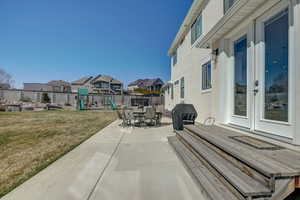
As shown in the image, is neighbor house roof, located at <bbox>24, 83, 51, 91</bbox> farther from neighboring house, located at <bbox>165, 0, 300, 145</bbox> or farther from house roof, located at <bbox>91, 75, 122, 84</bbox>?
neighboring house, located at <bbox>165, 0, 300, 145</bbox>

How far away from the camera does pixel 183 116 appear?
246 inches

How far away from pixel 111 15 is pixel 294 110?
1265 centimetres

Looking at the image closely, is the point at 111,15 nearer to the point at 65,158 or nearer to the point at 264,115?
the point at 65,158

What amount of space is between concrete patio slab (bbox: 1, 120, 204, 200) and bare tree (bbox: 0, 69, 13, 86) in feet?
192

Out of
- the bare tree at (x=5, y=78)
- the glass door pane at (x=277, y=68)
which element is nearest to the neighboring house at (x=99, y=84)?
the bare tree at (x=5, y=78)

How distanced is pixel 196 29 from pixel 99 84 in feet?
147

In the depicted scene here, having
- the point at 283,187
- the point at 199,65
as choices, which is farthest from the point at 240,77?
the point at 199,65

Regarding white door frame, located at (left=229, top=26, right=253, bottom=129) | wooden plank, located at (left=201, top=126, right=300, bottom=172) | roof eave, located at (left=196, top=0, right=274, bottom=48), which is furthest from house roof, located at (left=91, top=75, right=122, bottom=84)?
wooden plank, located at (left=201, top=126, right=300, bottom=172)

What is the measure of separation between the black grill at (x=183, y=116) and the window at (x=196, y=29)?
4122 mm

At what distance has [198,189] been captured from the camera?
2357 mm

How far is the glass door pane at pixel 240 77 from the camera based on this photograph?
371 centimetres

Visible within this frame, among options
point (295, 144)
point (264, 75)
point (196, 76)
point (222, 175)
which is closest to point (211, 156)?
point (222, 175)

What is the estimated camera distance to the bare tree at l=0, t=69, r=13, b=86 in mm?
44581

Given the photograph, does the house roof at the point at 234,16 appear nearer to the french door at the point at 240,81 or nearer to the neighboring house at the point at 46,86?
the french door at the point at 240,81
